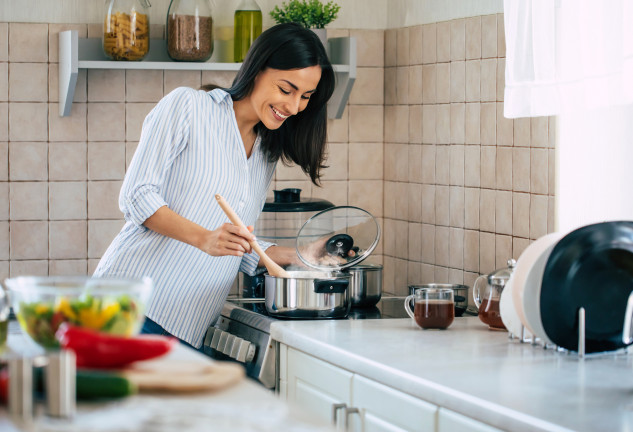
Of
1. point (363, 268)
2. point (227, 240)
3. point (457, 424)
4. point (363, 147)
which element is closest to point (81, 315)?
point (457, 424)

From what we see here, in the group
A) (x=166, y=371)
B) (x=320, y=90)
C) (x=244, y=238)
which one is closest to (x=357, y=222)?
(x=320, y=90)

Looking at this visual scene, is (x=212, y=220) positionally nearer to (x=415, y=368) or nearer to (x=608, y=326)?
(x=415, y=368)

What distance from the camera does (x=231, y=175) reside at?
2.34 m

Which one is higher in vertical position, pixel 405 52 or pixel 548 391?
pixel 405 52

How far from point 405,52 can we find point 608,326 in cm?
159

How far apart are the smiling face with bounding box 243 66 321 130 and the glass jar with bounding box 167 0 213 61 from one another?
2.47ft

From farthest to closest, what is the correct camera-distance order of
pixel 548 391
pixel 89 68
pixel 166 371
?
pixel 89 68
pixel 548 391
pixel 166 371

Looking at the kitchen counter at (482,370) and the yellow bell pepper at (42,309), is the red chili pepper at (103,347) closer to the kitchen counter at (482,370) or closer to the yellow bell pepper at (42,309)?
the yellow bell pepper at (42,309)

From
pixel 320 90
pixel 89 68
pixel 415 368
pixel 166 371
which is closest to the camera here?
pixel 166 371

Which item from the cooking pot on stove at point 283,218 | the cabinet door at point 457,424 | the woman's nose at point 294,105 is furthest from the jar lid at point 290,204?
the cabinet door at point 457,424

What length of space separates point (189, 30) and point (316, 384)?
4.56 ft

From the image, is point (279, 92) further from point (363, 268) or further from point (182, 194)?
point (363, 268)

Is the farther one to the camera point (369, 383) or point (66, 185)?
point (66, 185)

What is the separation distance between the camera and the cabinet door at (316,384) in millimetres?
2010
